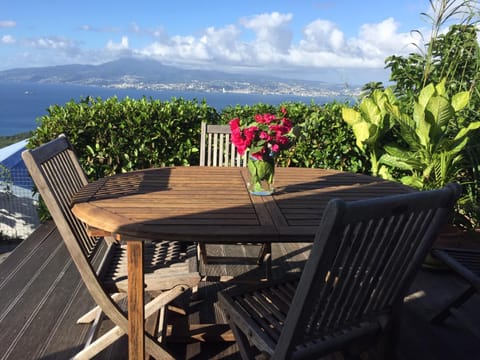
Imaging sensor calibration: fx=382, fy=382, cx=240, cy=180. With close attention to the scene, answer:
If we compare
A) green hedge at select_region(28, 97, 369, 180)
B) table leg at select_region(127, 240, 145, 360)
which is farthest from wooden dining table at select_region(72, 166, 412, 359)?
green hedge at select_region(28, 97, 369, 180)

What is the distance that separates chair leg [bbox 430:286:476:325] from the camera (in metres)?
2.22

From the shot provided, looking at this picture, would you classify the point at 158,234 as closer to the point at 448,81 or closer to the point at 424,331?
the point at 424,331

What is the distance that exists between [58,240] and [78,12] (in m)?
71.9

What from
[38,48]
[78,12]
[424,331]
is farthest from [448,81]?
[38,48]

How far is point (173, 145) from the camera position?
4141 mm

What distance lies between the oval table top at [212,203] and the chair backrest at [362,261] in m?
0.27

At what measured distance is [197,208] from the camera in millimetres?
1680

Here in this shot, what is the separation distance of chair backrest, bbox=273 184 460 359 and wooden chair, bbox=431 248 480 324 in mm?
679

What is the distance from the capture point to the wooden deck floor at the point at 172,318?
2.03 m

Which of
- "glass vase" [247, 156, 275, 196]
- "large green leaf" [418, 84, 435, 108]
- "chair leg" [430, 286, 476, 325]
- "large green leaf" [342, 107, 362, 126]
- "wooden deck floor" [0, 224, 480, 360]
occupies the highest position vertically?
"large green leaf" [418, 84, 435, 108]

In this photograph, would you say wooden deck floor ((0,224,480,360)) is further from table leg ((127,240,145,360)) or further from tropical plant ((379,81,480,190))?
tropical plant ((379,81,480,190))

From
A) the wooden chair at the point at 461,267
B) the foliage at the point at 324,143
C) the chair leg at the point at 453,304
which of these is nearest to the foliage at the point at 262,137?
the wooden chair at the point at 461,267

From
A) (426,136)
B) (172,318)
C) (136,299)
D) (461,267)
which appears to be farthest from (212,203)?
(426,136)

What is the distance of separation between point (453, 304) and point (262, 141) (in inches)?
61.3
